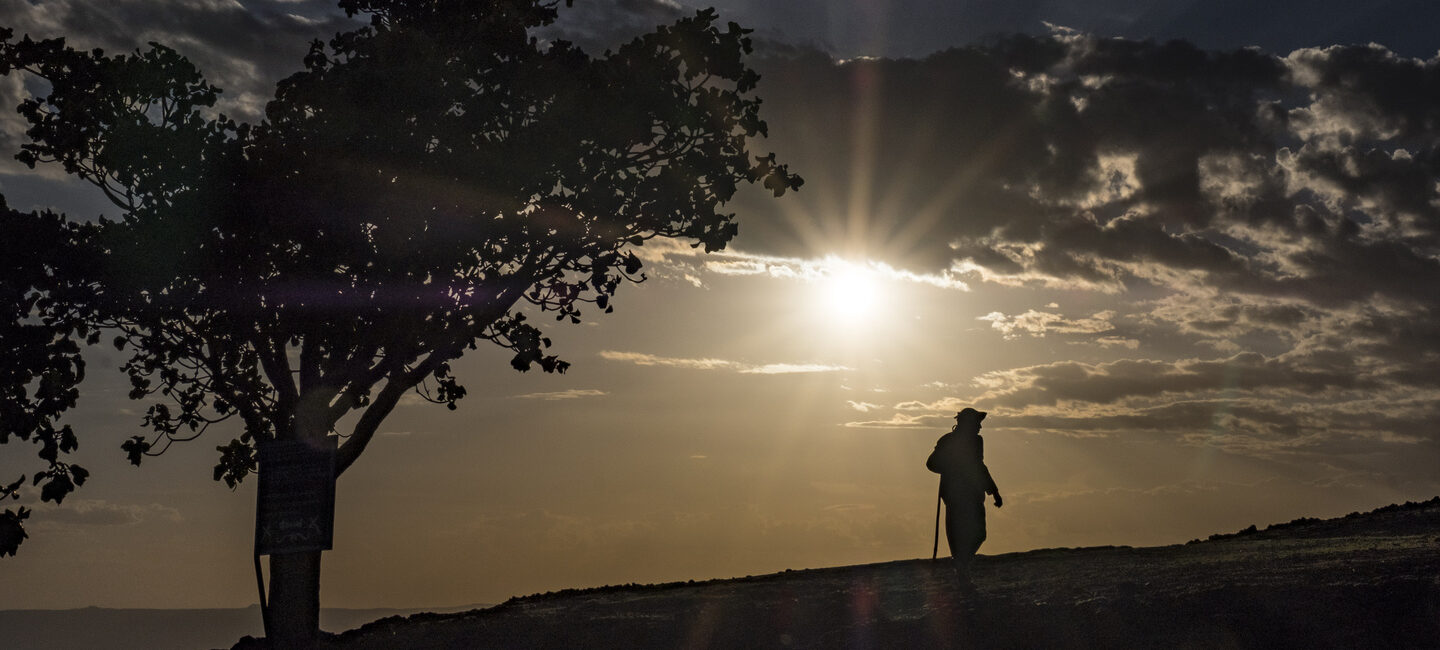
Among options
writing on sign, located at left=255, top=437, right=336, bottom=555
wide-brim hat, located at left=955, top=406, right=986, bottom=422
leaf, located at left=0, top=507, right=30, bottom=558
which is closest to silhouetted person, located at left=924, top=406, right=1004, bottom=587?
wide-brim hat, located at left=955, top=406, right=986, bottom=422

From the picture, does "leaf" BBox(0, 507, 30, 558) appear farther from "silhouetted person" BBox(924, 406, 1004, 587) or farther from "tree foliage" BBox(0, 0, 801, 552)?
"silhouetted person" BBox(924, 406, 1004, 587)

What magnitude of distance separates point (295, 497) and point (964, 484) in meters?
11.2

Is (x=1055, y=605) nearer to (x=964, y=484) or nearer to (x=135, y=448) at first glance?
(x=964, y=484)

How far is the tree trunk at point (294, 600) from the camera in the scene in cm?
2003

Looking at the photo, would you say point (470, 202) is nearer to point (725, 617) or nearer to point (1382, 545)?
point (725, 617)

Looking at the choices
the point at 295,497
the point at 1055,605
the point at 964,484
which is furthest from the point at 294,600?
the point at 1055,605

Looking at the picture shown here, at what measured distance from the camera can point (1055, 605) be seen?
16016 mm

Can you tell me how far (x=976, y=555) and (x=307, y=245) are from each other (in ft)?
44.7

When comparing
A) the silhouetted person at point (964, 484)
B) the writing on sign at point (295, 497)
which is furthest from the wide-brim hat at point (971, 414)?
the writing on sign at point (295, 497)

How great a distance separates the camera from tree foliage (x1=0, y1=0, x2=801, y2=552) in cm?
1961

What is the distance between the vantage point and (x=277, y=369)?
2105 centimetres

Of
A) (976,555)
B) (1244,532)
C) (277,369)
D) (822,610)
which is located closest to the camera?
(822,610)

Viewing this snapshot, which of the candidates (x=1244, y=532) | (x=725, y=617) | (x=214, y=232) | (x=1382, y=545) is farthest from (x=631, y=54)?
(x=1244, y=532)

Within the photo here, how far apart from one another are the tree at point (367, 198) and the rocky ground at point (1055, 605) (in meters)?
4.81
